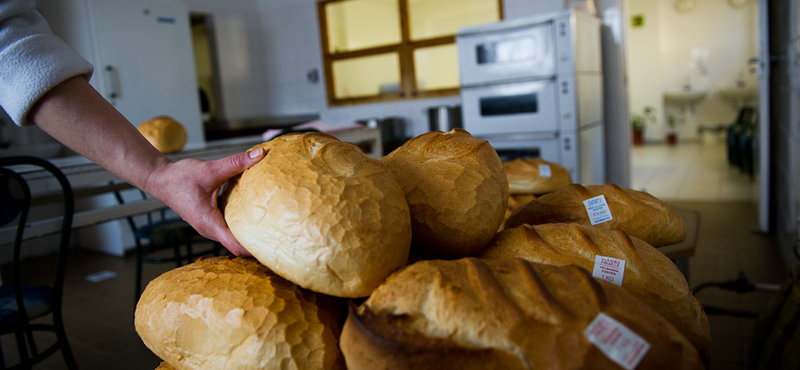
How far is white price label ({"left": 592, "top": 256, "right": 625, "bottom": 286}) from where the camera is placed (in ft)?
2.07

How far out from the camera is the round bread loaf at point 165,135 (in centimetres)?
205

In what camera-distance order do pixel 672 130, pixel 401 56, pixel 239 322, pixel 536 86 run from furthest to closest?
pixel 672 130 → pixel 401 56 → pixel 536 86 → pixel 239 322

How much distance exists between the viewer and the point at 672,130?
390 inches

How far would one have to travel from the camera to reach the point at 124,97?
4258 millimetres

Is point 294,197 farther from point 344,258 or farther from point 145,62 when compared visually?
point 145,62

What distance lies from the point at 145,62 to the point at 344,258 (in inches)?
182

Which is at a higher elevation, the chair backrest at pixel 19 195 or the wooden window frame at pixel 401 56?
the wooden window frame at pixel 401 56

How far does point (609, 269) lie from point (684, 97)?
10.2 metres

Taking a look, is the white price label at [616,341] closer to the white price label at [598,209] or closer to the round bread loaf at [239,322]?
the round bread loaf at [239,322]

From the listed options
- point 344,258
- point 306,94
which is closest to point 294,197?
point 344,258

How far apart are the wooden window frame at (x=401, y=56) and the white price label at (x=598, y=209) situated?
4.29 metres

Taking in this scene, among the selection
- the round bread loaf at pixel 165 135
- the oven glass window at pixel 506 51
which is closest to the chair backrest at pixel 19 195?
the round bread loaf at pixel 165 135

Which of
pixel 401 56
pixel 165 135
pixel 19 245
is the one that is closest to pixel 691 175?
pixel 401 56

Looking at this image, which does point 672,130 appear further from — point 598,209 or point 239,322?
point 239,322
